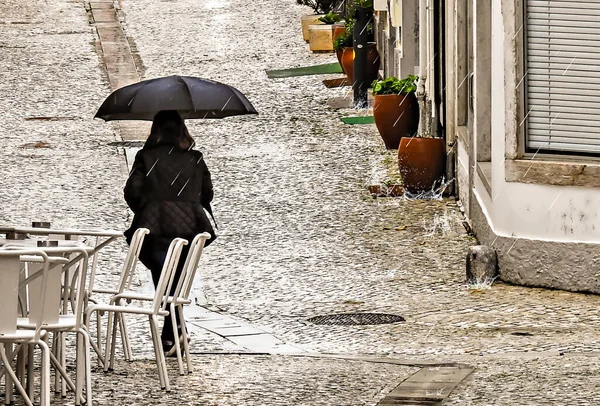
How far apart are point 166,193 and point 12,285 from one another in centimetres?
248

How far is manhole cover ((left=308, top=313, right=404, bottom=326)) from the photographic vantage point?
10.5 metres

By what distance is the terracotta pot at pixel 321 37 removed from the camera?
968 inches

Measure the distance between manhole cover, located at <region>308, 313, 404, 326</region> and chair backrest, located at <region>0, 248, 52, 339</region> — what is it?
3.66m

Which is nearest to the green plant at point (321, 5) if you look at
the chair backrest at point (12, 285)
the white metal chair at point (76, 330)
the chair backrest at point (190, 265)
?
the chair backrest at point (190, 265)

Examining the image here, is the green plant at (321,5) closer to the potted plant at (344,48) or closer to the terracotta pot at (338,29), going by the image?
the terracotta pot at (338,29)

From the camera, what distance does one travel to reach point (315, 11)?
1045 inches

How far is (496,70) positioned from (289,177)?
15.2 ft

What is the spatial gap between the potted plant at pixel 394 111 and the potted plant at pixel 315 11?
25.2ft

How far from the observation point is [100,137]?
18812 mm

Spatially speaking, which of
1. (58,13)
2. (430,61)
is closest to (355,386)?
(430,61)

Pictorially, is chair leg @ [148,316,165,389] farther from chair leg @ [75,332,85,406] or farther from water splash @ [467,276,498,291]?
water splash @ [467,276,498,291]

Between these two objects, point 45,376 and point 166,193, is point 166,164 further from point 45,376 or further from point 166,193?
point 45,376

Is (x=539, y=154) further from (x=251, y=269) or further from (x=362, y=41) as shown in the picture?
(x=362, y=41)

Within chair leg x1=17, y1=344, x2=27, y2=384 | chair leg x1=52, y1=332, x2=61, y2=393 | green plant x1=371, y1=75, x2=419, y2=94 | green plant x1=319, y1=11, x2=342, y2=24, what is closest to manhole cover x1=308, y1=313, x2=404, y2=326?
chair leg x1=52, y1=332, x2=61, y2=393
